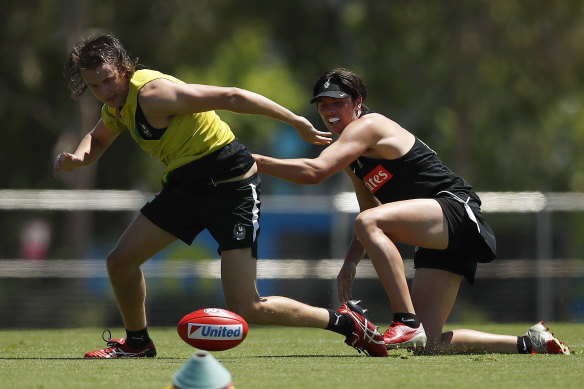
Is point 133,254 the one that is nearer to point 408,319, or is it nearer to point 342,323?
point 342,323

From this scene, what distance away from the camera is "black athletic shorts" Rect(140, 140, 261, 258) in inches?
261

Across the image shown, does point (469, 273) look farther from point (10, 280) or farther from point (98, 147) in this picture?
point (10, 280)

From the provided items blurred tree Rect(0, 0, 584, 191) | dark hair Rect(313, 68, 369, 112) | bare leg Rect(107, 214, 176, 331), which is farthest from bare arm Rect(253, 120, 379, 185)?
blurred tree Rect(0, 0, 584, 191)

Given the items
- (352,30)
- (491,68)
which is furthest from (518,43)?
(352,30)

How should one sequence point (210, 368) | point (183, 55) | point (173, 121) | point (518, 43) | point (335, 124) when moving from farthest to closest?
point (518, 43) → point (183, 55) → point (335, 124) → point (173, 121) → point (210, 368)

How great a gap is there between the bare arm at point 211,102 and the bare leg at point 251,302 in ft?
2.85

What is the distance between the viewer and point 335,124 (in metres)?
7.01

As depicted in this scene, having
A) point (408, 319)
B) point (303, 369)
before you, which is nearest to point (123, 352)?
point (303, 369)

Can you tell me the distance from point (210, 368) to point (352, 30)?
91.6 ft

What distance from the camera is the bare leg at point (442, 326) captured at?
23.0ft

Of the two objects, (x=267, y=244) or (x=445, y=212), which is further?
(x=267, y=244)

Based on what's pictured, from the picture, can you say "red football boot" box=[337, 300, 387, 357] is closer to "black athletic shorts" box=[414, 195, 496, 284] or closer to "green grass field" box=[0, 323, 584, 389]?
"green grass field" box=[0, 323, 584, 389]

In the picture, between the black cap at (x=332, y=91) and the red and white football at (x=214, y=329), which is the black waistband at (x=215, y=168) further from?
the red and white football at (x=214, y=329)

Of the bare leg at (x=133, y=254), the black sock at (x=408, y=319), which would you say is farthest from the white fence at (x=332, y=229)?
the black sock at (x=408, y=319)
